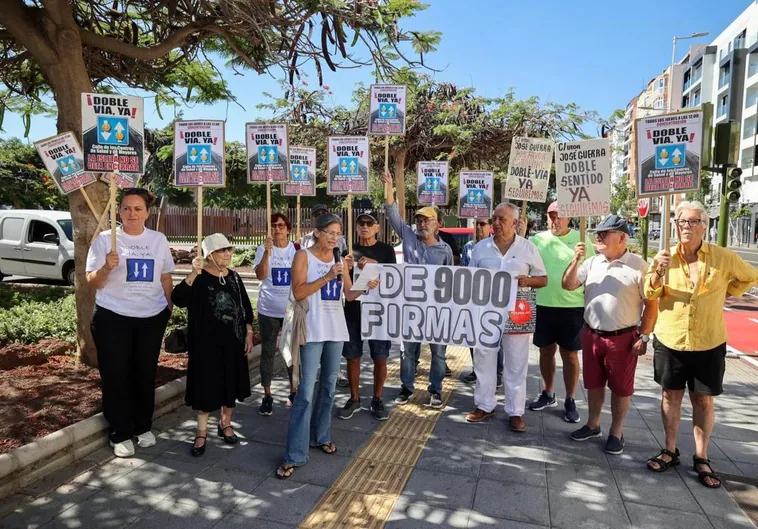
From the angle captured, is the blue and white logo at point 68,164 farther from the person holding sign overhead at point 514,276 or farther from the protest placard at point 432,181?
the protest placard at point 432,181

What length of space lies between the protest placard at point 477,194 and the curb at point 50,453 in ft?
18.0

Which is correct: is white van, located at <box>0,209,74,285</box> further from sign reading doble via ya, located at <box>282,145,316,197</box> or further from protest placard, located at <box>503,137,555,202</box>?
protest placard, located at <box>503,137,555,202</box>

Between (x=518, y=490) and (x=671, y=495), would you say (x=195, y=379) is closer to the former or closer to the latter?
(x=518, y=490)

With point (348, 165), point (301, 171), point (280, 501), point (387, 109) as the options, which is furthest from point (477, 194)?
point (280, 501)

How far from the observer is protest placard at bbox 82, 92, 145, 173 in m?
Result: 4.36

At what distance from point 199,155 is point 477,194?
4322 mm

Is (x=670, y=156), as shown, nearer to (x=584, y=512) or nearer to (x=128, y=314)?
(x=584, y=512)

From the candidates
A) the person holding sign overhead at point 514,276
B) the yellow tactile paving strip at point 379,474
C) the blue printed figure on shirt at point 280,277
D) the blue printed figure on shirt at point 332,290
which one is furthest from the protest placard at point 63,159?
the person holding sign overhead at point 514,276

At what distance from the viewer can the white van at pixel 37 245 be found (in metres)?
13.3

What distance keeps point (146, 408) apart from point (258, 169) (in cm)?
268

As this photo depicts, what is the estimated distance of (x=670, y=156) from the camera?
4219mm

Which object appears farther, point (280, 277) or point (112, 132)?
point (280, 277)

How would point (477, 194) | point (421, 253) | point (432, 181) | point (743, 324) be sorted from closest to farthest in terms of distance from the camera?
point (421, 253) < point (477, 194) < point (432, 181) < point (743, 324)

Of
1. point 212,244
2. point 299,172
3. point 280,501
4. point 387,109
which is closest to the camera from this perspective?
point 280,501
